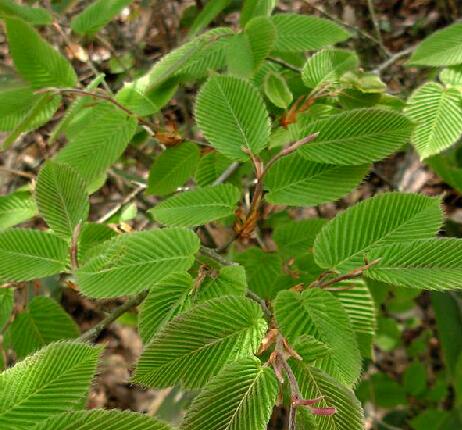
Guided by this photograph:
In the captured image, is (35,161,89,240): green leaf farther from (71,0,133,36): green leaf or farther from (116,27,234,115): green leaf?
(71,0,133,36): green leaf

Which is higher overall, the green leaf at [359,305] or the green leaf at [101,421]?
the green leaf at [101,421]

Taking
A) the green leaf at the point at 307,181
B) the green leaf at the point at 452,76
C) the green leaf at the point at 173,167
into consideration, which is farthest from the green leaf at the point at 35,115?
the green leaf at the point at 452,76

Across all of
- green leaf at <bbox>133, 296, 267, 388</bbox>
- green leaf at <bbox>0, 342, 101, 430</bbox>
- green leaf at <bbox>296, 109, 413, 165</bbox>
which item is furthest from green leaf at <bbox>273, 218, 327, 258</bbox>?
green leaf at <bbox>0, 342, 101, 430</bbox>

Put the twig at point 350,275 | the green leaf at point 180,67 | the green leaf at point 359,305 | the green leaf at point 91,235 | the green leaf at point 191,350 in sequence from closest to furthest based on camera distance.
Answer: the green leaf at point 191,350 < the twig at point 350,275 < the green leaf at point 359,305 < the green leaf at point 91,235 < the green leaf at point 180,67

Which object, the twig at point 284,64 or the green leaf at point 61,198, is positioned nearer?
the green leaf at point 61,198

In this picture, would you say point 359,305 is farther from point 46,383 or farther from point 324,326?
point 46,383

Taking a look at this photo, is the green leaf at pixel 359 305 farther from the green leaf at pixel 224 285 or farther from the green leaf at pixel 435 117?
the green leaf at pixel 435 117
